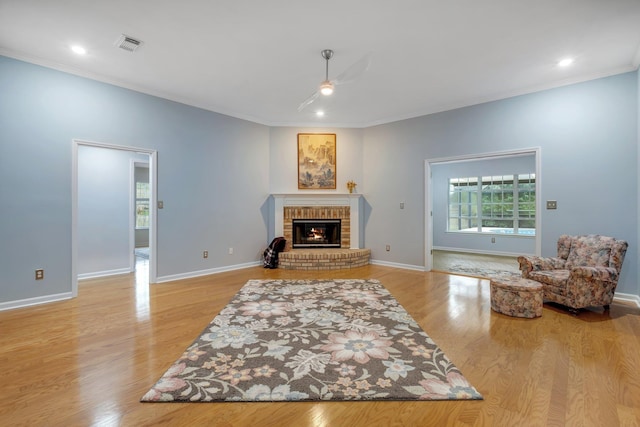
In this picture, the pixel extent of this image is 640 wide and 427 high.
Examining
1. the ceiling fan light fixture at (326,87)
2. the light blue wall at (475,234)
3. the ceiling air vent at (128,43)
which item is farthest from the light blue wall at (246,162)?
the ceiling fan light fixture at (326,87)

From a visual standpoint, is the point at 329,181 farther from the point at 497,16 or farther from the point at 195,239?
the point at 497,16

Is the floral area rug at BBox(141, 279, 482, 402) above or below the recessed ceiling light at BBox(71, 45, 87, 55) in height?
below

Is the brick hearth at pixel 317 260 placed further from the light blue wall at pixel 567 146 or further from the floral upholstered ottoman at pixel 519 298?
the floral upholstered ottoman at pixel 519 298

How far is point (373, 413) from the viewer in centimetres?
175

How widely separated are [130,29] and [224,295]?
10.8 feet

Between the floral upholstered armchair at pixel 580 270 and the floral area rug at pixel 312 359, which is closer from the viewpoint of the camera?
the floral area rug at pixel 312 359

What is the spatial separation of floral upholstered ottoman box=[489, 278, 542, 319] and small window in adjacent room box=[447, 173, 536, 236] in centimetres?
508

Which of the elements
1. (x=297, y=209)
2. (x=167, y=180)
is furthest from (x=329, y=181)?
(x=167, y=180)

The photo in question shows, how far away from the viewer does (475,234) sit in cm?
828

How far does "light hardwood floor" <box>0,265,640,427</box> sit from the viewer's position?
1.72m

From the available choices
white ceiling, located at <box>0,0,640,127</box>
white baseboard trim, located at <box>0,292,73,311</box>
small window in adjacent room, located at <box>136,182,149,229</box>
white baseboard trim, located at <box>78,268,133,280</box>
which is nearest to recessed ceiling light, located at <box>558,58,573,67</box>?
white ceiling, located at <box>0,0,640,127</box>

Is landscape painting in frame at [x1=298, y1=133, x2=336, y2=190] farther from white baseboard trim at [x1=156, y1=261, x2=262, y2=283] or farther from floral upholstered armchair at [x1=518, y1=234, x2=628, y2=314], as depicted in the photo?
floral upholstered armchair at [x1=518, y1=234, x2=628, y2=314]

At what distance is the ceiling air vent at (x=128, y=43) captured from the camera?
324 centimetres

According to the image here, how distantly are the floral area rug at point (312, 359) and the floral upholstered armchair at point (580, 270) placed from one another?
185 centimetres
